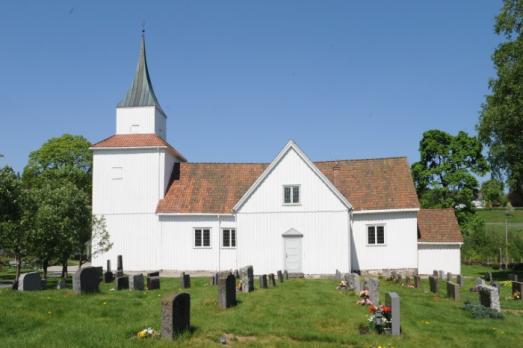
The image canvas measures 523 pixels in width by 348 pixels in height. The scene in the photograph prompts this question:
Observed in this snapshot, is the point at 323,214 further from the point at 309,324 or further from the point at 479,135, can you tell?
the point at 309,324

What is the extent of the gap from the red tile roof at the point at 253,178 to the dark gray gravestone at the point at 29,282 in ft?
57.2

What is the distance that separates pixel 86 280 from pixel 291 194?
17013mm

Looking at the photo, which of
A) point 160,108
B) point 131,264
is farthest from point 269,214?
point 160,108

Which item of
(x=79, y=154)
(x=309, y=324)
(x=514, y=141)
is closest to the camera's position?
(x=309, y=324)

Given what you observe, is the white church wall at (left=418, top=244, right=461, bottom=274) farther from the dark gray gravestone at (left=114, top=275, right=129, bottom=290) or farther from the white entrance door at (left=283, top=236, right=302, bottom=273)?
the dark gray gravestone at (left=114, top=275, right=129, bottom=290)

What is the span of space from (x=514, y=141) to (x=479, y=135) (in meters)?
2.17

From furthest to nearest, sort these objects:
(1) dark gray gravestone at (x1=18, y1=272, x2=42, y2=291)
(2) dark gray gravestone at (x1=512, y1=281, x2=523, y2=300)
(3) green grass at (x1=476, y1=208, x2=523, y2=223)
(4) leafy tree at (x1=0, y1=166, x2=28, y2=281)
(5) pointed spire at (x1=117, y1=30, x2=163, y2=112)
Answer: (3) green grass at (x1=476, y1=208, x2=523, y2=223) → (5) pointed spire at (x1=117, y1=30, x2=163, y2=112) → (4) leafy tree at (x1=0, y1=166, x2=28, y2=281) → (2) dark gray gravestone at (x1=512, y1=281, x2=523, y2=300) → (1) dark gray gravestone at (x1=18, y1=272, x2=42, y2=291)

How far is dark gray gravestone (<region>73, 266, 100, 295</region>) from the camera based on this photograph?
60.4 ft

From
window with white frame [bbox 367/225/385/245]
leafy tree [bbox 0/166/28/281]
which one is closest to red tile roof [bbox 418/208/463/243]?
window with white frame [bbox 367/225/385/245]

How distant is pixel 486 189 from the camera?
163 ft

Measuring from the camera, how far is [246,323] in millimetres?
14047

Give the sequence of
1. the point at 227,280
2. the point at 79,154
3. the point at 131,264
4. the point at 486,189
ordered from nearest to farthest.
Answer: the point at 227,280 < the point at 131,264 < the point at 486,189 < the point at 79,154

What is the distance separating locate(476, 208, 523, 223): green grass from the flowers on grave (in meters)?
60.5

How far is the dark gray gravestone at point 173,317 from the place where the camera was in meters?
12.2
